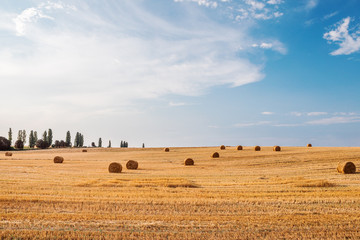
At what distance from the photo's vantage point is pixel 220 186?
15.8 metres

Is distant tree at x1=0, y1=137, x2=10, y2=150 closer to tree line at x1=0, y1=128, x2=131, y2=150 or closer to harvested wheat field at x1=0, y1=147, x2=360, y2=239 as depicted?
tree line at x1=0, y1=128, x2=131, y2=150

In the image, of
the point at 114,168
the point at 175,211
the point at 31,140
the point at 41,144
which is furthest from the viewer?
the point at 31,140

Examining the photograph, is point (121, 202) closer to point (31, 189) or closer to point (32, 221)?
point (32, 221)

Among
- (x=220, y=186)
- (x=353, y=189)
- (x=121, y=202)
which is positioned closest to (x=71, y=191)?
(x=121, y=202)

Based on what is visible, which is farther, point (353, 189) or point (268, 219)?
point (353, 189)

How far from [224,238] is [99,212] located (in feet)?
Answer: 13.5

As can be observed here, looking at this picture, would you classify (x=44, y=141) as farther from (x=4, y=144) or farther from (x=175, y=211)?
(x=175, y=211)

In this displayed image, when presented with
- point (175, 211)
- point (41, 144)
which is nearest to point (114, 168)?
point (175, 211)

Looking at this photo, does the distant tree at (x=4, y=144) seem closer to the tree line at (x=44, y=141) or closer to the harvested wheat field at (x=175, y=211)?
the tree line at (x=44, y=141)

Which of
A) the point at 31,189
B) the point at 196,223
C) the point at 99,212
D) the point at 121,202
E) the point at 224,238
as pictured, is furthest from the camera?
the point at 31,189

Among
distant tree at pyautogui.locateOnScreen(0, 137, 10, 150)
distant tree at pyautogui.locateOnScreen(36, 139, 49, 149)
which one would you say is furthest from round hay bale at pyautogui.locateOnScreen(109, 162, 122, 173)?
distant tree at pyautogui.locateOnScreen(36, 139, 49, 149)

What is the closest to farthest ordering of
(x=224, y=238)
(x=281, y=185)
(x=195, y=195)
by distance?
(x=224, y=238) → (x=195, y=195) → (x=281, y=185)

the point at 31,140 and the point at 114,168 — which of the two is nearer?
the point at 114,168

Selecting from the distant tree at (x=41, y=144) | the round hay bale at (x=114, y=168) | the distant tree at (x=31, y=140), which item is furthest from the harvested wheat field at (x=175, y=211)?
the distant tree at (x=31, y=140)
